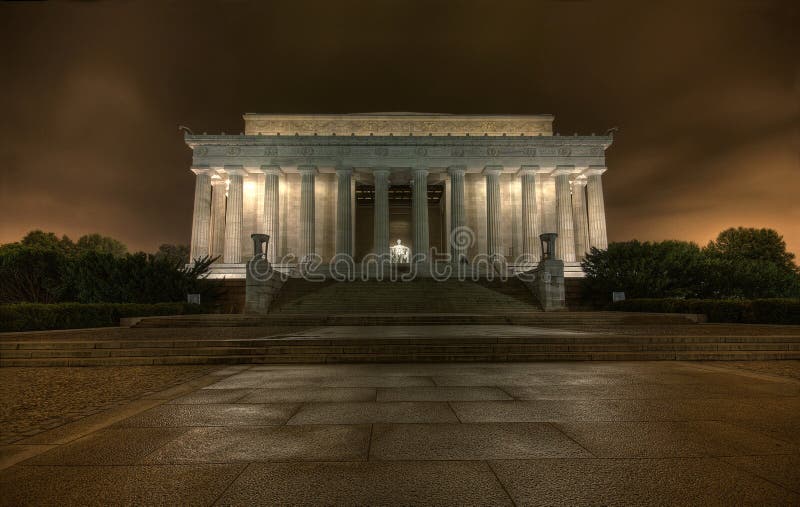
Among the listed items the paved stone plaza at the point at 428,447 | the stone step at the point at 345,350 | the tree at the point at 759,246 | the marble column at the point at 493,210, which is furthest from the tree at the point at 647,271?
the tree at the point at 759,246

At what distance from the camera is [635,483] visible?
139 inches

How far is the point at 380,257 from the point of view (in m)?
41.7

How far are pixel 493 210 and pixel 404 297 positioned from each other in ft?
64.0

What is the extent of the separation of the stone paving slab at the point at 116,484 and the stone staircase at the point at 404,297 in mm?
21424

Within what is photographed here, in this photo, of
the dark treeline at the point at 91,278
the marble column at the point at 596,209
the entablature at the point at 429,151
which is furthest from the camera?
the marble column at the point at 596,209

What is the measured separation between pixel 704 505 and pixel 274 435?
160 inches

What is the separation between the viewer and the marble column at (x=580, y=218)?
45.0 meters

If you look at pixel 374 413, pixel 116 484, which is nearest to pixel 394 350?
pixel 374 413

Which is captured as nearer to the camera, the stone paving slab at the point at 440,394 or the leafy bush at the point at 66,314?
the stone paving slab at the point at 440,394

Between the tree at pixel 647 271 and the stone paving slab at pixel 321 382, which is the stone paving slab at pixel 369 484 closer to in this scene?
the stone paving slab at pixel 321 382

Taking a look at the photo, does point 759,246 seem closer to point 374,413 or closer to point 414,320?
point 414,320

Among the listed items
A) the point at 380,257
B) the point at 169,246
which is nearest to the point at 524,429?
the point at 380,257

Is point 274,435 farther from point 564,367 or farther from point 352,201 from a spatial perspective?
point 352,201

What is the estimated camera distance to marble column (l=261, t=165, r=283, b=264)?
43.7 meters
